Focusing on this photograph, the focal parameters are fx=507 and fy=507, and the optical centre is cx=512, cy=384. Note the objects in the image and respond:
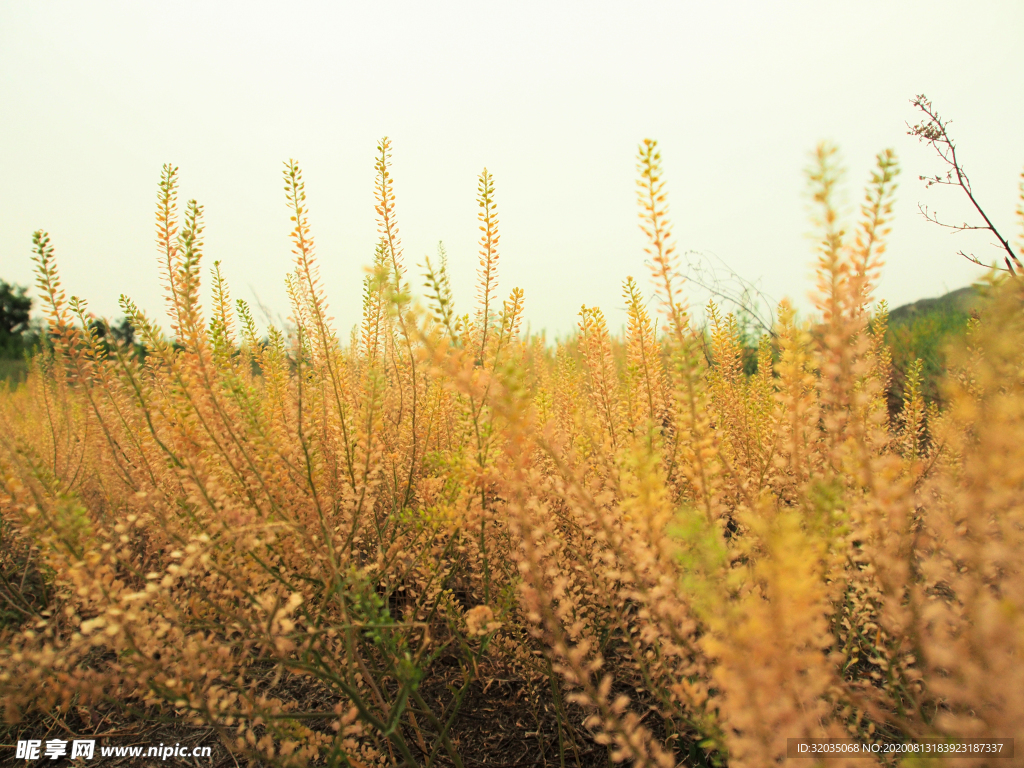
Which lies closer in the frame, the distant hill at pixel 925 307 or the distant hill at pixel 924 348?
the distant hill at pixel 924 348

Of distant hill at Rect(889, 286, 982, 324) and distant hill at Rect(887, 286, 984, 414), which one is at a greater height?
distant hill at Rect(889, 286, 982, 324)

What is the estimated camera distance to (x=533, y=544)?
119 centimetres

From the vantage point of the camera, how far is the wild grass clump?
2.78 ft

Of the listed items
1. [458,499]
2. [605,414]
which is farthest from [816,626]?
[605,414]

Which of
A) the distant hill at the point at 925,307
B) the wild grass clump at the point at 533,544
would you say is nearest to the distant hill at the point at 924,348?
the distant hill at the point at 925,307

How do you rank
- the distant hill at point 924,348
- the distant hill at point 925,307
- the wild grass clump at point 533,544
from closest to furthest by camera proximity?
1. the wild grass clump at point 533,544
2. the distant hill at point 924,348
3. the distant hill at point 925,307

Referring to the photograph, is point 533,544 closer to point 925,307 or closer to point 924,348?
point 924,348

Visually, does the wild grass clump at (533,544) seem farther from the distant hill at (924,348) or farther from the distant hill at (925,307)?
the distant hill at (925,307)

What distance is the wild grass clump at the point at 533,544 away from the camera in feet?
2.78

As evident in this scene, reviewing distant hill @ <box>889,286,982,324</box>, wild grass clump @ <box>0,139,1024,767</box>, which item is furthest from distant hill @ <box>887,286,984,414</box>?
wild grass clump @ <box>0,139,1024,767</box>

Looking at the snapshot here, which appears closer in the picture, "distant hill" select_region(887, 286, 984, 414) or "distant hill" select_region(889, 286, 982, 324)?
"distant hill" select_region(887, 286, 984, 414)

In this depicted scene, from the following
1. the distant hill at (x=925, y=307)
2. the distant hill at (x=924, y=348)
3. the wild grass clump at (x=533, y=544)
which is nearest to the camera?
the wild grass clump at (x=533, y=544)

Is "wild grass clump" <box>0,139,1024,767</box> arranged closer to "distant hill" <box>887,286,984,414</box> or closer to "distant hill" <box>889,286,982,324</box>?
"distant hill" <box>887,286,984,414</box>

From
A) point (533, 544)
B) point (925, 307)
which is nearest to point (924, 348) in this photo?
point (925, 307)
